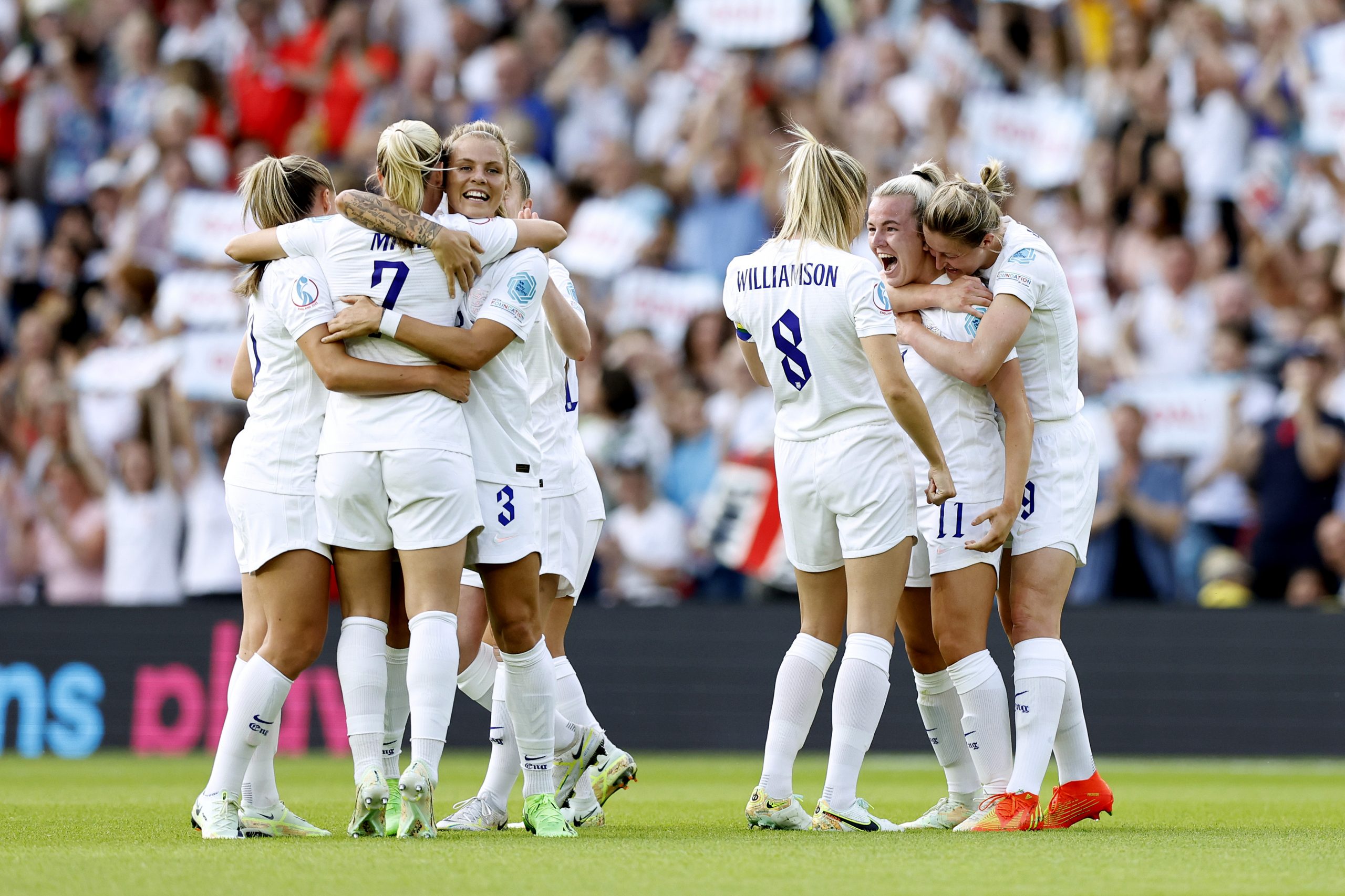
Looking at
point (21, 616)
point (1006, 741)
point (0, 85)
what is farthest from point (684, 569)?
point (0, 85)

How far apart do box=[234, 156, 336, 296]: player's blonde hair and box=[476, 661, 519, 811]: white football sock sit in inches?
70.4

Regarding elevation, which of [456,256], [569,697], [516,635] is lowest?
[569,697]

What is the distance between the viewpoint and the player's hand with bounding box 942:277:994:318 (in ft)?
20.9

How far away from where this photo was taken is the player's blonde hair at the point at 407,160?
582cm

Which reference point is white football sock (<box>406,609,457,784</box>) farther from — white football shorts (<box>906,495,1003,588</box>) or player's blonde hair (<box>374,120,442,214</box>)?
white football shorts (<box>906,495,1003,588</box>)

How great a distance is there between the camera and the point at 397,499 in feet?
18.6

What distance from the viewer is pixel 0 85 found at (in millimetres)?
16234

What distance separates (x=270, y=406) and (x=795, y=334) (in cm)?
186

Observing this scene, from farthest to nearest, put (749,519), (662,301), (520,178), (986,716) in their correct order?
(662,301), (749,519), (520,178), (986,716)

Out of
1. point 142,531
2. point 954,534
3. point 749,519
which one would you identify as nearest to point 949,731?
point 954,534

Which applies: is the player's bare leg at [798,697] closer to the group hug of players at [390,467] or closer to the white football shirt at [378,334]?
the group hug of players at [390,467]

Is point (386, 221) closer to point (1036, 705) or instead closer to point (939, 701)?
point (939, 701)

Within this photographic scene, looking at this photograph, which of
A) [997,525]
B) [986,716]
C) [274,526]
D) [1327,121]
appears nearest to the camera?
[274,526]

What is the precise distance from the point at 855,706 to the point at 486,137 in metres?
2.36
